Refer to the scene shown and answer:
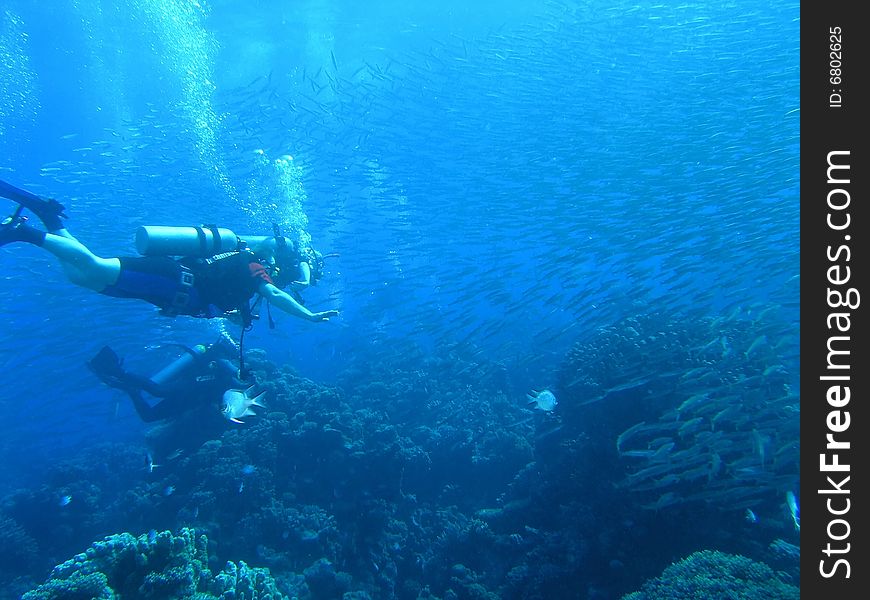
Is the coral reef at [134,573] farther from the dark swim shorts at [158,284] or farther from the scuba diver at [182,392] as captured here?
the scuba diver at [182,392]

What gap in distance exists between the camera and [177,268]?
5.00 m

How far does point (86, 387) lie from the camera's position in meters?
22.1

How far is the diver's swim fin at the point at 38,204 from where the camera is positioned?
178 inches

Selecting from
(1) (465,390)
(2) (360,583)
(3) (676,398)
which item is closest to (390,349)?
(1) (465,390)

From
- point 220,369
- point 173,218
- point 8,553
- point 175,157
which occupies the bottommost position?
point 8,553

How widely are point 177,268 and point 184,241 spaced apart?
0.36 metres

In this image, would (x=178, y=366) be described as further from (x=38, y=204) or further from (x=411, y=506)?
(x=38, y=204)
